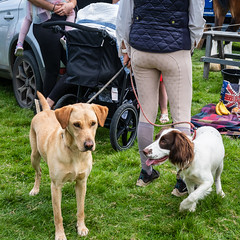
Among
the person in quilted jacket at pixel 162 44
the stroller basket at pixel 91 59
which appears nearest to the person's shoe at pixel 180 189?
the person in quilted jacket at pixel 162 44

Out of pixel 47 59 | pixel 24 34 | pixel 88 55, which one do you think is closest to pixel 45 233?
pixel 88 55

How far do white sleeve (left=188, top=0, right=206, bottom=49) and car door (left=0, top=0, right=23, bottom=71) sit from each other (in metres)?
3.96

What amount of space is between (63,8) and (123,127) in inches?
69.1

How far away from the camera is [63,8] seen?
4566mm

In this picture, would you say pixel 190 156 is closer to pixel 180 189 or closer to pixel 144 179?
pixel 180 189

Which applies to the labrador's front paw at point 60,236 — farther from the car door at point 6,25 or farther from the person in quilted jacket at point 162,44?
the car door at point 6,25

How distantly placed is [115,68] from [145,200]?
5.66 feet

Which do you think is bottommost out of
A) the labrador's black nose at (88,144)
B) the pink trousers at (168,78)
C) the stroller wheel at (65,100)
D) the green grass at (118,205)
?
the green grass at (118,205)

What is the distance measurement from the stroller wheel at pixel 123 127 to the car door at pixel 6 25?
108 inches

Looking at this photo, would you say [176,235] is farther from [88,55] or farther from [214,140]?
[88,55]

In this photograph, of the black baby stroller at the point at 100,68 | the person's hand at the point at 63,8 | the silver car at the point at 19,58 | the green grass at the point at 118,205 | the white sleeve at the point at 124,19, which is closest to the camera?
the green grass at the point at 118,205

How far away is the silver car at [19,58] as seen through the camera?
548 cm

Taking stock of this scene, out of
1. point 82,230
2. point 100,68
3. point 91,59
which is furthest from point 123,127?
point 82,230

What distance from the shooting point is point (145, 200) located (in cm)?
331
